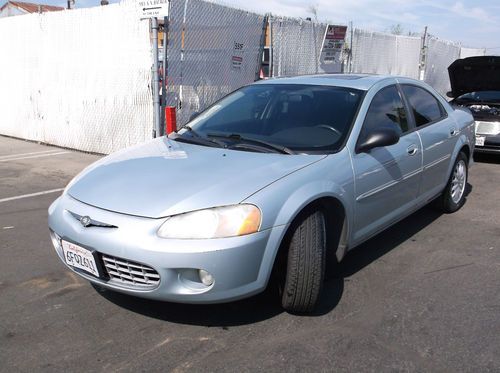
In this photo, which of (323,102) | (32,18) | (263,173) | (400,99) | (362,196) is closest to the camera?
(263,173)

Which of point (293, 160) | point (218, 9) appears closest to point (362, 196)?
point (293, 160)

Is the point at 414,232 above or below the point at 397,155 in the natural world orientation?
below

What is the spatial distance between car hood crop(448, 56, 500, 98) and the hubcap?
158 inches

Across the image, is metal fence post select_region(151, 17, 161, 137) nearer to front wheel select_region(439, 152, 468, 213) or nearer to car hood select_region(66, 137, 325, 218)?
car hood select_region(66, 137, 325, 218)

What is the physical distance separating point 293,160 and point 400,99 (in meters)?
1.67

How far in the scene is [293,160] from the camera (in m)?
3.28

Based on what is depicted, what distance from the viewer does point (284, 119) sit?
3.92m

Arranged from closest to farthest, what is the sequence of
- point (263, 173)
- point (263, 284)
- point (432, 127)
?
point (263, 284)
point (263, 173)
point (432, 127)

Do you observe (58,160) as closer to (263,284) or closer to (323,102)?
(323,102)

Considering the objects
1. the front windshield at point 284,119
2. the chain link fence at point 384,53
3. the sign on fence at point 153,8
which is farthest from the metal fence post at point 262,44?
the front windshield at point 284,119

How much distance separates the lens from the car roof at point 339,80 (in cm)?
412

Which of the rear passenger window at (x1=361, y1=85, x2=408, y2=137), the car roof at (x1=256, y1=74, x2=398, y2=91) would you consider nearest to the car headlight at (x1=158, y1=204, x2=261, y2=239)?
the rear passenger window at (x1=361, y1=85, x2=408, y2=137)

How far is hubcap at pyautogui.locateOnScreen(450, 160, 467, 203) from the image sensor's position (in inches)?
214

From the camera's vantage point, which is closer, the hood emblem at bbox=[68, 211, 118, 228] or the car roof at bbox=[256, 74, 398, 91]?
the hood emblem at bbox=[68, 211, 118, 228]
